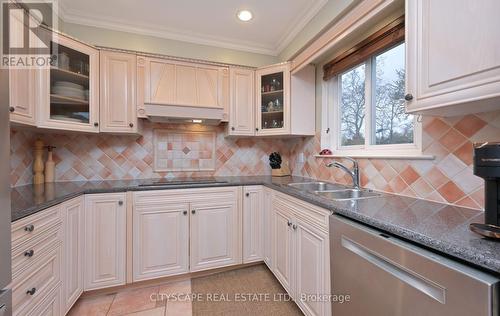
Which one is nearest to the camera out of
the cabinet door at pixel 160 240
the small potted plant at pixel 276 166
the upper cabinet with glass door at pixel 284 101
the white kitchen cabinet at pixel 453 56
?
the white kitchen cabinet at pixel 453 56

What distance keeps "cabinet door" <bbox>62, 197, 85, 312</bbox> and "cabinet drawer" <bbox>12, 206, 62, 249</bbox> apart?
0.11 metres

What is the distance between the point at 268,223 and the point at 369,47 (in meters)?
1.65

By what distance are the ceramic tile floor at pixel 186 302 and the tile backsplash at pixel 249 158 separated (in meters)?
1.06

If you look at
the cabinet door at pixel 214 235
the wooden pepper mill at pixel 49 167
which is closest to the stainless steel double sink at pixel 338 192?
the cabinet door at pixel 214 235

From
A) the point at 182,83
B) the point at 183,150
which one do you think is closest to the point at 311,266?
the point at 183,150

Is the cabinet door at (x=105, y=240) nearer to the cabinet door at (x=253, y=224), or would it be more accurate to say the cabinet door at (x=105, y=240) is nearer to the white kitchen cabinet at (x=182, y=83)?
the white kitchen cabinet at (x=182, y=83)

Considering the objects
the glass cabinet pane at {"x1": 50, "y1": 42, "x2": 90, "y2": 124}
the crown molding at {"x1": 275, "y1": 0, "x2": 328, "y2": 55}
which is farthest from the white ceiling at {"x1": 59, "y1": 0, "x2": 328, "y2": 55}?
the glass cabinet pane at {"x1": 50, "y1": 42, "x2": 90, "y2": 124}

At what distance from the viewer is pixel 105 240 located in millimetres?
1775

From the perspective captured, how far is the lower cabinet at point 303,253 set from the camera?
4.25 feet

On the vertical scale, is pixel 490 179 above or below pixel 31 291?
above

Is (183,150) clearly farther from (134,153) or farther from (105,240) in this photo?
(105,240)

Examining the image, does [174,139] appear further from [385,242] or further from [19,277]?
[385,242]

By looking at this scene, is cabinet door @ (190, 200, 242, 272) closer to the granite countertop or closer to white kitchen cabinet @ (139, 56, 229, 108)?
the granite countertop

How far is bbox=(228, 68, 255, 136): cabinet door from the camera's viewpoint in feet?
7.79
